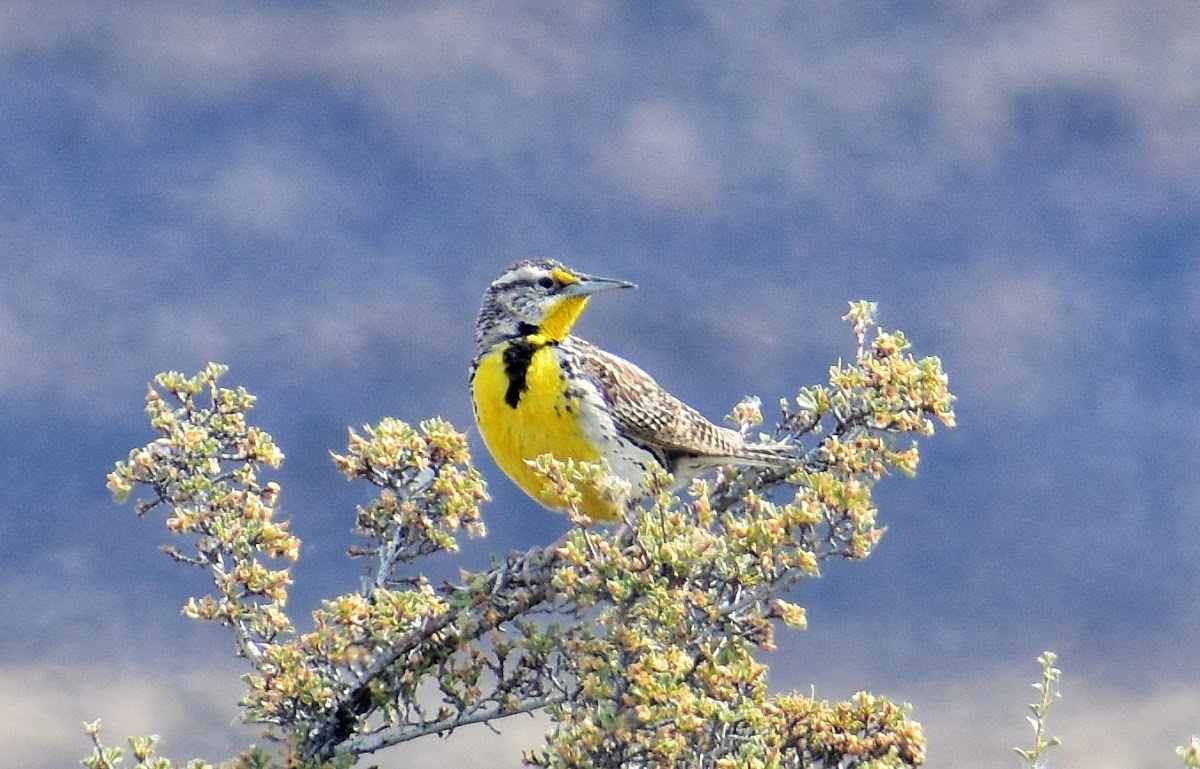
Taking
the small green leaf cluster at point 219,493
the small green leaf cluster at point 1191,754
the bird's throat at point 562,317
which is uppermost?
the bird's throat at point 562,317

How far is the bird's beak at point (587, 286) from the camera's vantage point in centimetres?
781

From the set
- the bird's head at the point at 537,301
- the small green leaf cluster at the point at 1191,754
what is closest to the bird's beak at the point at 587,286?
the bird's head at the point at 537,301

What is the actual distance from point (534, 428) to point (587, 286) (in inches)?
37.4

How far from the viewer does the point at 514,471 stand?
720 centimetres

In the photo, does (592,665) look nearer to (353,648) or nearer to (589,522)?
(589,522)

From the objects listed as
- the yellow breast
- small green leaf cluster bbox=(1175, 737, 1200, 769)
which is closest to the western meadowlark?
the yellow breast

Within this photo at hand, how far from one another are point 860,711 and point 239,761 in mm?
2136

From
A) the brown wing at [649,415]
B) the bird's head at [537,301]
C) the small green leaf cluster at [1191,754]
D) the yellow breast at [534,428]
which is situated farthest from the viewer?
the bird's head at [537,301]

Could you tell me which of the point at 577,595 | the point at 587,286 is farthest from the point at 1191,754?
the point at 587,286

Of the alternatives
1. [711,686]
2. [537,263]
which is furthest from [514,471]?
[711,686]

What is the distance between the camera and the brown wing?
7.42 meters

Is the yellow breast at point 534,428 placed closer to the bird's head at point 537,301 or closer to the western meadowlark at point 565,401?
the western meadowlark at point 565,401

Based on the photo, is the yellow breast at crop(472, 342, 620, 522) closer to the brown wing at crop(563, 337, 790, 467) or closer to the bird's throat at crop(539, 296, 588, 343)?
the brown wing at crop(563, 337, 790, 467)

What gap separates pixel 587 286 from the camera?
7840 millimetres
